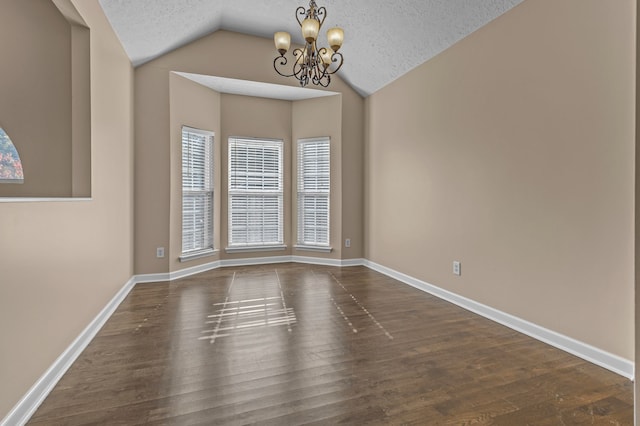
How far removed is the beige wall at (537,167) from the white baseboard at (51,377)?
3.39 m

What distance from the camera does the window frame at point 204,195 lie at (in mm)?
4578

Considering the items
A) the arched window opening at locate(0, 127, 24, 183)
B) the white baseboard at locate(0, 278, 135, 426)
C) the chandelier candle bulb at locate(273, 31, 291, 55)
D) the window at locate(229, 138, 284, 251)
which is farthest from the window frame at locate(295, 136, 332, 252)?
the arched window opening at locate(0, 127, 24, 183)

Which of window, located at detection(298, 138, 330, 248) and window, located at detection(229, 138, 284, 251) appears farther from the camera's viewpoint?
window, located at detection(298, 138, 330, 248)

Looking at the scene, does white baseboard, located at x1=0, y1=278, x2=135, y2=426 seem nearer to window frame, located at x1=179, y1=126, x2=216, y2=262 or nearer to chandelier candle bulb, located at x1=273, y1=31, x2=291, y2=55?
window frame, located at x1=179, y1=126, x2=216, y2=262

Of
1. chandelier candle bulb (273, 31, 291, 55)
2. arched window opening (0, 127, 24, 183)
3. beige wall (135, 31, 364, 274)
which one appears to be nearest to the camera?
arched window opening (0, 127, 24, 183)

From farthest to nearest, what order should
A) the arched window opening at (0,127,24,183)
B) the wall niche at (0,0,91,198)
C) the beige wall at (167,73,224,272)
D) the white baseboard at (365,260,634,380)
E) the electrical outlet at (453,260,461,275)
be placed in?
the beige wall at (167,73,224,272)
the electrical outlet at (453,260,461,275)
the arched window opening at (0,127,24,183)
the wall niche at (0,0,91,198)
the white baseboard at (365,260,634,380)

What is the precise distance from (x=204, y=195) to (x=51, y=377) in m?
3.29

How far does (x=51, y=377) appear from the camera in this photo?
1887mm

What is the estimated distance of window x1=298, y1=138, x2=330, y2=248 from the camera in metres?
5.36

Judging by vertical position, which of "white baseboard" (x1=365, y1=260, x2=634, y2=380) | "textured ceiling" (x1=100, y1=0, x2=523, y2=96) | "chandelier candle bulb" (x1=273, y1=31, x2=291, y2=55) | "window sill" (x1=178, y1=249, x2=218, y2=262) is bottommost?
"white baseboard" (x1=365, y1=260, x2=634, y2=380)

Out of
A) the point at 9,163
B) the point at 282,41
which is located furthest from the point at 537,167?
the point at 9,163

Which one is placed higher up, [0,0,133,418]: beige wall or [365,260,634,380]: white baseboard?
[0,0,133,418]: beige wall

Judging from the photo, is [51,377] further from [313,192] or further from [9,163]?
[313,192]

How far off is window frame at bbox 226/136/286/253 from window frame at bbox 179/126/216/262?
0.95ft
